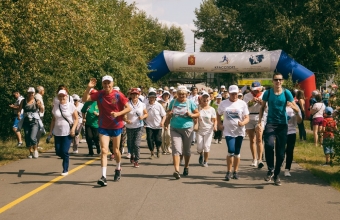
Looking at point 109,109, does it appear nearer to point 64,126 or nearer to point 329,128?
point 64,126

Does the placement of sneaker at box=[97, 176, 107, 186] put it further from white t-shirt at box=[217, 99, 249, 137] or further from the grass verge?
the grass verge

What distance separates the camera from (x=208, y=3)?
7612 centimetres

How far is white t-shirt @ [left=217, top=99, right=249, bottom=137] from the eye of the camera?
434 inches

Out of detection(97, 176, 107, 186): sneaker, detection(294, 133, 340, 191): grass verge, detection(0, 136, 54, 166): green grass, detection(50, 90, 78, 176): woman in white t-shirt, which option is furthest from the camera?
detection(0, 136, 54, 166): green grass

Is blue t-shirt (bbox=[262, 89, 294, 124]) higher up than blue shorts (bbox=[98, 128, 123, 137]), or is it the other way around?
blue t-shirt (bbox=[262, 89, 294, 124])

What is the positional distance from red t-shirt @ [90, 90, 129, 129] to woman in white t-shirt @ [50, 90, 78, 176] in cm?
133

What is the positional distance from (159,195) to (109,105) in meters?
2.22

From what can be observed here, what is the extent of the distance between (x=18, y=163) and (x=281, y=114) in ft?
22.8

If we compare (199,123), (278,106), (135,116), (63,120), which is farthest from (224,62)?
(278,106)

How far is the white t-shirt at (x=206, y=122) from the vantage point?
13.4 meters

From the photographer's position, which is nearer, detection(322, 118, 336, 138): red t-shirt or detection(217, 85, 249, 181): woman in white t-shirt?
detection(217, 85, 249, 181): woman in white t-shirt

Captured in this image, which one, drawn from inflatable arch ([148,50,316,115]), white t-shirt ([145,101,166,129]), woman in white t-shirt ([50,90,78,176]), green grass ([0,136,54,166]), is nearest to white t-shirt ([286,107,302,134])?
white t-shirt ([145,101,166,129])

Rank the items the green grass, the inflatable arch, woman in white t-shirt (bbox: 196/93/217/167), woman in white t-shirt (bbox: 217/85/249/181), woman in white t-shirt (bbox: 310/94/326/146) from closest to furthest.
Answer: woman in white t-shirt (bbox: 217/85/249/181) < woman in white t-shirt (bbox: 196/93/217/167) < the green grass < woman in white t-shirt (bbox: 310/94/326/146) < the inflatable arch

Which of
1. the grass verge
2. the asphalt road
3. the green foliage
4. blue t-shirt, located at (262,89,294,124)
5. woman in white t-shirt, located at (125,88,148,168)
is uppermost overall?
the green foliage
